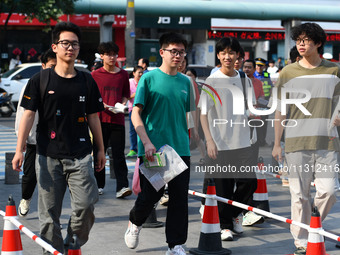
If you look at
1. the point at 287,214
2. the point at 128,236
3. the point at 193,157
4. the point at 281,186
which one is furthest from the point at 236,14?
the point at 128,236

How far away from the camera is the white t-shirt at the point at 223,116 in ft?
22.1

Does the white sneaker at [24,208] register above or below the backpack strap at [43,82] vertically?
below

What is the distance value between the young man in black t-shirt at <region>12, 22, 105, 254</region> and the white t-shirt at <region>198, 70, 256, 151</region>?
5.54 ft

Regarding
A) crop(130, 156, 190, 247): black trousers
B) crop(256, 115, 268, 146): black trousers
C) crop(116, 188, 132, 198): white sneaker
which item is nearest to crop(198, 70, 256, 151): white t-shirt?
crop(130, 156, 190, 247): black trousers

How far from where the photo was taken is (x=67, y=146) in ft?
17.3

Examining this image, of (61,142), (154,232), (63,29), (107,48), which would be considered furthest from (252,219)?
(63,29)

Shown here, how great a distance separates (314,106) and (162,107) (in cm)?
134

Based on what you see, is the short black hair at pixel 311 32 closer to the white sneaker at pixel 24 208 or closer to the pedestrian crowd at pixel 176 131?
the pedestrian crowd at pixel 176 131

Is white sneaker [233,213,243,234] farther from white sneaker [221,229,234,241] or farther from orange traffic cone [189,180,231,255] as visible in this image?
orange traffic cone [189,180,231,255]

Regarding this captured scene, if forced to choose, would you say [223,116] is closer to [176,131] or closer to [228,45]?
[228,45]

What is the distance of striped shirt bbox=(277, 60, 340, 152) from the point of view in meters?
6.04

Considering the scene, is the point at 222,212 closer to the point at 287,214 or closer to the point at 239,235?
the point at 239,235

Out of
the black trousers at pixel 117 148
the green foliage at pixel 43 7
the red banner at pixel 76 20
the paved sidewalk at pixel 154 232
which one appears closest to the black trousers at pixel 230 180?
the paved sidewalk at pixel 154 232

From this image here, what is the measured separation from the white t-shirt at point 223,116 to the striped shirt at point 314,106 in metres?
0.72
